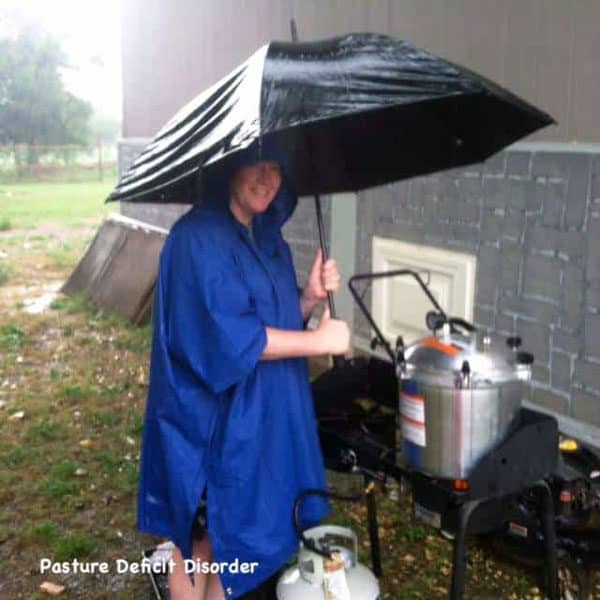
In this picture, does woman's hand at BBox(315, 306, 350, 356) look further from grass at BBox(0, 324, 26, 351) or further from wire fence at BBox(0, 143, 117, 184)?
wire fence at BBox(0, 143, 117, 184)

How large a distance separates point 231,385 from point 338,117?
813 mm

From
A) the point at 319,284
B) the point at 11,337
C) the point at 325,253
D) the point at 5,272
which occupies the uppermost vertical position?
the point at 325,253

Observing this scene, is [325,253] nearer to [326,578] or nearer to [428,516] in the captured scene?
[428,516]

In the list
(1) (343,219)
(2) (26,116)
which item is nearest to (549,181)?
(1) (343,219)

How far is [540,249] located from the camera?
389 cm

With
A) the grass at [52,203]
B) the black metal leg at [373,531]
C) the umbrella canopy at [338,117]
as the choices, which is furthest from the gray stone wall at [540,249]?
the grass at [52,203]

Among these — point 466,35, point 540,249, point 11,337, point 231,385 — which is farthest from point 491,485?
point 11,337

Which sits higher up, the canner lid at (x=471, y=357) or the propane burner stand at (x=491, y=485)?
the canner lid at (x=471, y=357)

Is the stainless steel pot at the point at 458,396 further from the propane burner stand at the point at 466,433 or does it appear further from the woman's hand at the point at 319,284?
the woman's hand at the point at 319,284

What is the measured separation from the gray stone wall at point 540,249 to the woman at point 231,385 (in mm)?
1802

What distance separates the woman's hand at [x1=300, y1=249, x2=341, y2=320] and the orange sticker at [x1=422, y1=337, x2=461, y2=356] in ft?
1.38

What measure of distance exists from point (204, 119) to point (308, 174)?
2.35ft

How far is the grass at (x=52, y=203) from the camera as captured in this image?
1797 cm

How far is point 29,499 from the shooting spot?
417 centimetres
